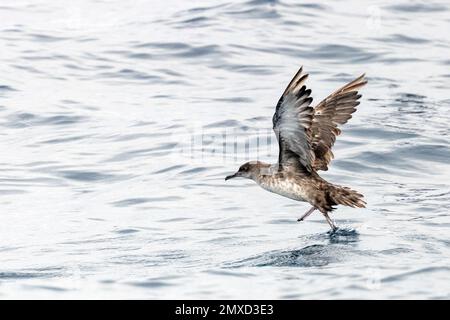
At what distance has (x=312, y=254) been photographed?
1068 centimetres

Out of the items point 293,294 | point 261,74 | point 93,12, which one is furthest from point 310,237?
point 93,12

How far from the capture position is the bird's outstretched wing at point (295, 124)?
10.2 m

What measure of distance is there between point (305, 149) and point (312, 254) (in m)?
1.10

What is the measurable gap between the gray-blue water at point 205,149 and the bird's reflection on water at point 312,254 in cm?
4

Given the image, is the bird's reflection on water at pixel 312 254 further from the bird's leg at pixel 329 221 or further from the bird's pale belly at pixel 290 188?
the bird's pale belly at pixel 290 188

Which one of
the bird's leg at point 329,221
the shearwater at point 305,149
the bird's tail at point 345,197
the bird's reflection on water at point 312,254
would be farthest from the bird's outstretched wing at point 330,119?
the bird's reflection on water at point 312,254

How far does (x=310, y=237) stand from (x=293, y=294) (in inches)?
88.1

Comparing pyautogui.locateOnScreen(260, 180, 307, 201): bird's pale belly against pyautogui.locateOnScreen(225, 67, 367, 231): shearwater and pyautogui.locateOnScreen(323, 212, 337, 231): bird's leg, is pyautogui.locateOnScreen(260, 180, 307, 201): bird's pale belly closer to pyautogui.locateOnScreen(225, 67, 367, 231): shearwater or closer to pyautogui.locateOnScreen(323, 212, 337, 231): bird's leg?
pyautogui.locateOnScreen(225, 67, 367, 231): shearwater

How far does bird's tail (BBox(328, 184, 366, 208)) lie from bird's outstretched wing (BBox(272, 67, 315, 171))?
14.0 inches

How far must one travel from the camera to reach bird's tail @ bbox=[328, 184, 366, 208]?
1118 cm

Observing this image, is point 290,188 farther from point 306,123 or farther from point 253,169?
point 306,123

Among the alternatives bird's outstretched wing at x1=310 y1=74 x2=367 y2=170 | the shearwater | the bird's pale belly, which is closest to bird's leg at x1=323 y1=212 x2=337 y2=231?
the shearwater

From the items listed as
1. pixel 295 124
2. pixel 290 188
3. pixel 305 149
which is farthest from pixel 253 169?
pixel 295 124

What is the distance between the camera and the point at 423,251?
10672mm
